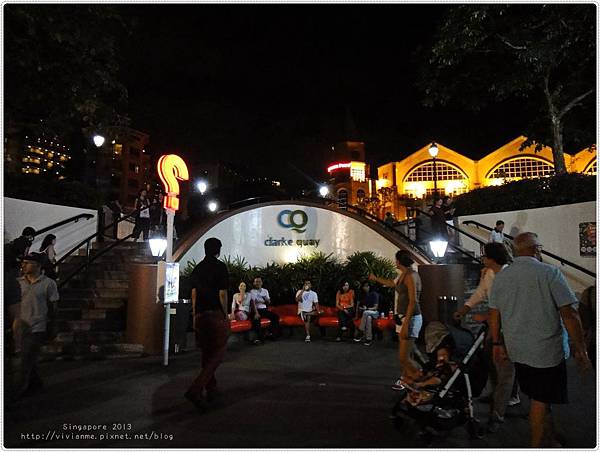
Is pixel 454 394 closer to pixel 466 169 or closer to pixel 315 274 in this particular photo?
pixel 315 274

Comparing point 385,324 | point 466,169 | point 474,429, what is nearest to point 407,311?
point 474,429

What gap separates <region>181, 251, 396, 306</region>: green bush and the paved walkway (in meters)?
4.24

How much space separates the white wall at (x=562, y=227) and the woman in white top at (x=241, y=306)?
23.9ft

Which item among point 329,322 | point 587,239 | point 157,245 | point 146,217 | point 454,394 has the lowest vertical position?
point 454,394

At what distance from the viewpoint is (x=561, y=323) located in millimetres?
3498

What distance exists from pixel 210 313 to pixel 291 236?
8.21 m

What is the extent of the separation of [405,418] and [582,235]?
8.44 meters

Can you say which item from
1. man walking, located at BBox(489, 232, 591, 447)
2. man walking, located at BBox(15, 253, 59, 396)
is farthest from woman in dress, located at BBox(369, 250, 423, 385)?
man walking, located at BBox(15, 253, 59, 396)

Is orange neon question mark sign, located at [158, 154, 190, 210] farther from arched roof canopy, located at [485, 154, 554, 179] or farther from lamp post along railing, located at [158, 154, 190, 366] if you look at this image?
arched roof canopy, located at [485, 154, 554, 179]

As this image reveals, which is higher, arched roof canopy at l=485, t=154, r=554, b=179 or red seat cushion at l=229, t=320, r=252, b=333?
arched roof canopy at l=485, t=154, r=554, b=179

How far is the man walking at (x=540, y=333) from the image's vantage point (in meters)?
3.38

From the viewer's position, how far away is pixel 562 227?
11117 millimetres

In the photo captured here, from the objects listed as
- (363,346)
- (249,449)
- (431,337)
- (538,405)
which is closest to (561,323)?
(538,405)

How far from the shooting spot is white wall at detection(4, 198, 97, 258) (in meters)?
10.0
